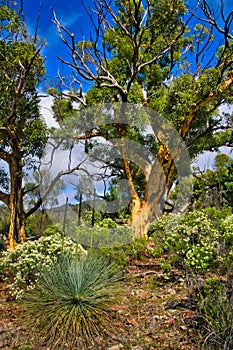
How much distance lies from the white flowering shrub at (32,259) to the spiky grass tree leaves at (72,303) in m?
0.31

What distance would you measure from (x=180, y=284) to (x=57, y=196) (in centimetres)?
798

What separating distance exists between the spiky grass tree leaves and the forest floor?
0.15 metres

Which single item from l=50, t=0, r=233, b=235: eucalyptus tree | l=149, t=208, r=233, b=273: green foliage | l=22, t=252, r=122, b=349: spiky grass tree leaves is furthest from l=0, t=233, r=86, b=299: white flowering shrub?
l=50, t=0, r=233, b=235: eucalyptus tree

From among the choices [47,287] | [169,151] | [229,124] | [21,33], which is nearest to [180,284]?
[47,287]

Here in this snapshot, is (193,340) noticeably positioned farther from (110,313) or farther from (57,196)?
(57,196)

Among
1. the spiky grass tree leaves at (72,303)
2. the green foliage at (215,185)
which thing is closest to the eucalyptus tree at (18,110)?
the spiky grass tree leaves at (72,303)

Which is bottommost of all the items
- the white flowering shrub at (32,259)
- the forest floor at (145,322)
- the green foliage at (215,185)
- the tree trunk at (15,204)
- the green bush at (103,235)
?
the forest floor at (145,322)

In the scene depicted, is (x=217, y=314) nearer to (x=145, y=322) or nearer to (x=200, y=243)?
(x=145, y=322)

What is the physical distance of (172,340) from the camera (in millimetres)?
3807

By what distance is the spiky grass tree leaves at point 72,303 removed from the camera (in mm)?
3930

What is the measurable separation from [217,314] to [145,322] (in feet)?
3.39

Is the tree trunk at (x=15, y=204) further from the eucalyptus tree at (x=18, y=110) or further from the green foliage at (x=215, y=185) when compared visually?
the green foliage at (x=215, y=185)

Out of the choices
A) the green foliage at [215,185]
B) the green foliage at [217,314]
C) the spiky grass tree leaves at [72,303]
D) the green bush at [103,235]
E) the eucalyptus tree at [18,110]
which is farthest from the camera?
the green foliage at [215,185]

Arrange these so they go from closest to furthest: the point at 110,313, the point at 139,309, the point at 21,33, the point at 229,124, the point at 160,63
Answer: the point at 110,313 → the point at 139,309 → the point at 21,33 → the point at 229,124 → the point at 160,63
